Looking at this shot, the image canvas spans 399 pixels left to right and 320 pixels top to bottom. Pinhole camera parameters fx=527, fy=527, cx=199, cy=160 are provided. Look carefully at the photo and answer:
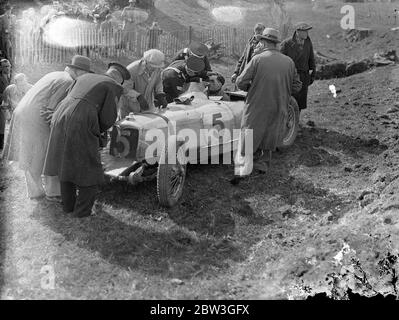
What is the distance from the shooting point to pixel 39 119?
6.07 metres

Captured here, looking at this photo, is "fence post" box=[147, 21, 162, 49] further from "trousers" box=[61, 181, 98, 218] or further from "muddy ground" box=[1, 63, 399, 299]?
"trousers" box=[61, 181, 98, 218]

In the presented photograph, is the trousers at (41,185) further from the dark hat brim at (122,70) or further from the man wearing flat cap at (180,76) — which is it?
the man wearing flat cap at (180,76)

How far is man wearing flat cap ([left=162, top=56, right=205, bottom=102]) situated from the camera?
8.10m

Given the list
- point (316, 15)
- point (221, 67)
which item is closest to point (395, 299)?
point (221, 67)

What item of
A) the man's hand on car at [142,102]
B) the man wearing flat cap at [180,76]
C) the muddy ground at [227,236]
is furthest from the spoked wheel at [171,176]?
the man wearing flat cap at [180,76]

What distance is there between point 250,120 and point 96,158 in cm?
236

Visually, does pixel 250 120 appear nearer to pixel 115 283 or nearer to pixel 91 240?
pixel 91 240

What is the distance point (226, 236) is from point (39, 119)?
2.52m

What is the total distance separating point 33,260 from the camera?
5020 mm

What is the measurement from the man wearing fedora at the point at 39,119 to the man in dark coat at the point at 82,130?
44cm

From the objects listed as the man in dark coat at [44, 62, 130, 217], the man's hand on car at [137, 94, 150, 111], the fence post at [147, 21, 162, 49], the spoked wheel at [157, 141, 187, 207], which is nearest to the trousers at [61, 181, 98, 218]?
the man in dark coat at [44, 62, 130, 217]

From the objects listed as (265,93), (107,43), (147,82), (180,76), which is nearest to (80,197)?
(147,82)
